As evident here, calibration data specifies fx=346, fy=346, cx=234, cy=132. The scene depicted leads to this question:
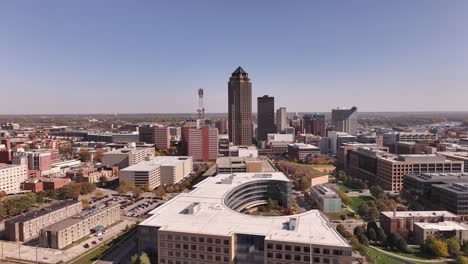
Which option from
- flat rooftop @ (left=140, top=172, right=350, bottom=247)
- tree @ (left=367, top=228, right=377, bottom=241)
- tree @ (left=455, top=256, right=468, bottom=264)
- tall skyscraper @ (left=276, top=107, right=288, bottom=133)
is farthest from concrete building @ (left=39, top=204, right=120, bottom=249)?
tall skyscraper @ (left=276, top=107, right=288, bottom=133)

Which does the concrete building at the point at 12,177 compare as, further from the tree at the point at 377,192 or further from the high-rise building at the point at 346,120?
the high-rise building at the point at 346,120

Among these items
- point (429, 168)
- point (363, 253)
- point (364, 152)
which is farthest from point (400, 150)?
point (363, 253)

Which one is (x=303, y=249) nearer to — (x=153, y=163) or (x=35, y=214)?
(x=35, y=214)

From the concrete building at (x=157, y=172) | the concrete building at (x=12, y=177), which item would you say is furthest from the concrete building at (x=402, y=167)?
the concrete building at (x=12, y=177)

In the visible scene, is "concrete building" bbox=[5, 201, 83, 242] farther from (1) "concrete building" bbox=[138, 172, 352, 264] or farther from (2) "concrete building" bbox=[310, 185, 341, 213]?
→ (2) "concrete building" bbox=[310, 185, 341, 213]

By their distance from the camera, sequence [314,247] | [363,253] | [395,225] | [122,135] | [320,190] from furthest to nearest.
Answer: [122,135], [320,190], [395,225], [363,253], [314,247]

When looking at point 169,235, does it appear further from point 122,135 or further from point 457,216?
point 122,135

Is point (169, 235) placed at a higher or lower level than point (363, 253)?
higher
